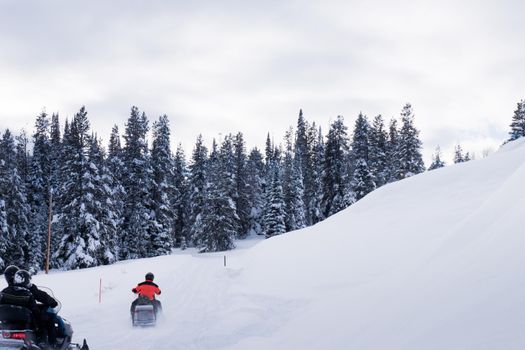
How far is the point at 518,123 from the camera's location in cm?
5666

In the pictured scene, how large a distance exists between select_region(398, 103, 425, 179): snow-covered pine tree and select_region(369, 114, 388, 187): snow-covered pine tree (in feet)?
24.6

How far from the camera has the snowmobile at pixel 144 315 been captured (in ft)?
38.2

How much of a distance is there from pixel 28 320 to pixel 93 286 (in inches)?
→ 523

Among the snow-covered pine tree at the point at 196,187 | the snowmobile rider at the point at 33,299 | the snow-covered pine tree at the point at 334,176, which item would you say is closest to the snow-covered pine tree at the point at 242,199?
the snow-covered pine tree at the point at 196,187

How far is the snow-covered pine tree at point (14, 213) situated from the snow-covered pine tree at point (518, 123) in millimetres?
64257

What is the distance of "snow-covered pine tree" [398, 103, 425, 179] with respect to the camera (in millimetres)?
52156

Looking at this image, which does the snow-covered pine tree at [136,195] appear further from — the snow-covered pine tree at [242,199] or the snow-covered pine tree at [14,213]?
the snow-covered pine tree at [242,199]

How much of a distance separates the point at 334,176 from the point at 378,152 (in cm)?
1372

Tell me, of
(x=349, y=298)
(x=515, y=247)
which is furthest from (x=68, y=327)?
(x=515, y=247)

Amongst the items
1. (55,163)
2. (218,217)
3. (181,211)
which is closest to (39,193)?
(55,163)

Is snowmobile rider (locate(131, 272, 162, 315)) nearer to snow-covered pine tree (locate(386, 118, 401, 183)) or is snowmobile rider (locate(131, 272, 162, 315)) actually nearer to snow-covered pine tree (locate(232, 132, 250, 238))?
snow-covered pine tree (locate(386, 118, 401, 183))

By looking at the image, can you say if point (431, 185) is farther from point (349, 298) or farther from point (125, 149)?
point (125, 149)

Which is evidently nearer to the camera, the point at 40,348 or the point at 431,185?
the point at 40,348

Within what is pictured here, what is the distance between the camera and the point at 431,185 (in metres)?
21.0
